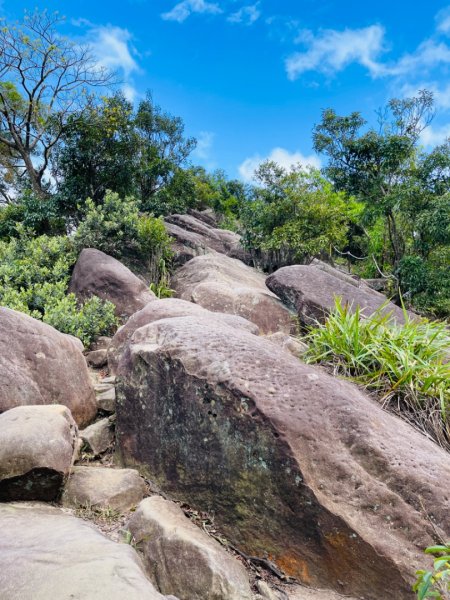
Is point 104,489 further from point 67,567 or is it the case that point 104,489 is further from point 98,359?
point 98,359

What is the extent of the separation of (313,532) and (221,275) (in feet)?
24.2

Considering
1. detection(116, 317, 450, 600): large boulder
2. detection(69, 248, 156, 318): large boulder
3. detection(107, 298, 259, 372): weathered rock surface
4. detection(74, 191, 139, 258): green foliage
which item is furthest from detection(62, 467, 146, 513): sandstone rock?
detection(74, 191, 139, 258): green foliage

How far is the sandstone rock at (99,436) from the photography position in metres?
3.81

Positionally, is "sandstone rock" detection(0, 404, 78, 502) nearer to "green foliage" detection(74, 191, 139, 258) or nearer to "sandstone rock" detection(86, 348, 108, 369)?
"sandstone rock" detection(86, 348, 108, 369)

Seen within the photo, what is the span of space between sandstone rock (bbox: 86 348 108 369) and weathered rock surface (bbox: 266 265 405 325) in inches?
137

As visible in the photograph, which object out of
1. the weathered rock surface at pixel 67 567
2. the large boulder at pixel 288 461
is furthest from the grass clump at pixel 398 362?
the weathered rock surface at pixel 67 567

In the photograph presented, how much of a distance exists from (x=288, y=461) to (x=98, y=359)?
399 cm

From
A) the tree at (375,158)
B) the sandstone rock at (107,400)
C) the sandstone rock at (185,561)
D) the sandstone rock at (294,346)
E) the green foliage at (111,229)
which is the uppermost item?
the tree at (375,158)

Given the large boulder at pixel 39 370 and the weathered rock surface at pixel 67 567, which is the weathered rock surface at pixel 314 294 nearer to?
the large boulder at pixel 39 370

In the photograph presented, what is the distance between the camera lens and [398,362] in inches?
174

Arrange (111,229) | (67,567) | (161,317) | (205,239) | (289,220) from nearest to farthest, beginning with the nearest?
(67,567)
(161,317)
(111,229)
(289,220)
(205,239)

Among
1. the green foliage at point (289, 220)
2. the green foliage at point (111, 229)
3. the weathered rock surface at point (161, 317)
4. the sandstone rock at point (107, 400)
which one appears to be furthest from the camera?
the green foliage at point (289, 220)

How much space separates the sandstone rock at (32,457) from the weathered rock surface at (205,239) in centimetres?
968

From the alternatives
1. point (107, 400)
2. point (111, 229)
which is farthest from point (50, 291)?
point (107, 400)
